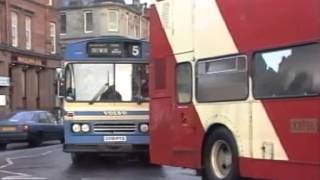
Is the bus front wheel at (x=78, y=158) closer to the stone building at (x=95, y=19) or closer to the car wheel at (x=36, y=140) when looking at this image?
the car wheel at (x=36, y=140)

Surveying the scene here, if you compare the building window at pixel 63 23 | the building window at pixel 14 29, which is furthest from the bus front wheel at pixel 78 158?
the building window at pixel 63 23

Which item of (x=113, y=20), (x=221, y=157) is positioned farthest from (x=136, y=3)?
(x=221, y=157)

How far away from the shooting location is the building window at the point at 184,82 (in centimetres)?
1143

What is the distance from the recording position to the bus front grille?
1631 centimetres

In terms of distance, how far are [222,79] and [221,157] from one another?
46.1 inches

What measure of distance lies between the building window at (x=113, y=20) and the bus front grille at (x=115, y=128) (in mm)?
59809

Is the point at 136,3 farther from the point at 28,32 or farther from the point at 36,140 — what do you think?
the point at 36,140

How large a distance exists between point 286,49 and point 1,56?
33.3 m

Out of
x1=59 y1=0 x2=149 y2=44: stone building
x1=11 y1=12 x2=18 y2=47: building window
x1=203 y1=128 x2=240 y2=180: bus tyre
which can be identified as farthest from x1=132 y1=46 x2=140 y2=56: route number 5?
x1=59 y1=0 x2=149 y2=44: stone building

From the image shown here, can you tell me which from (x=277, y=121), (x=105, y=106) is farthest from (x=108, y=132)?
(x=277, y=121)

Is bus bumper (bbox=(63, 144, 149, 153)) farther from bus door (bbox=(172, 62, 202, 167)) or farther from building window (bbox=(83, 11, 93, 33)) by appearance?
building window (bbox=(83, 11, 93, 33))

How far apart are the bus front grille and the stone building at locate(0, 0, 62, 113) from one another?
24.8 m

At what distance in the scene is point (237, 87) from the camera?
10.1 m

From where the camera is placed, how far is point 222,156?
10.8 metres
